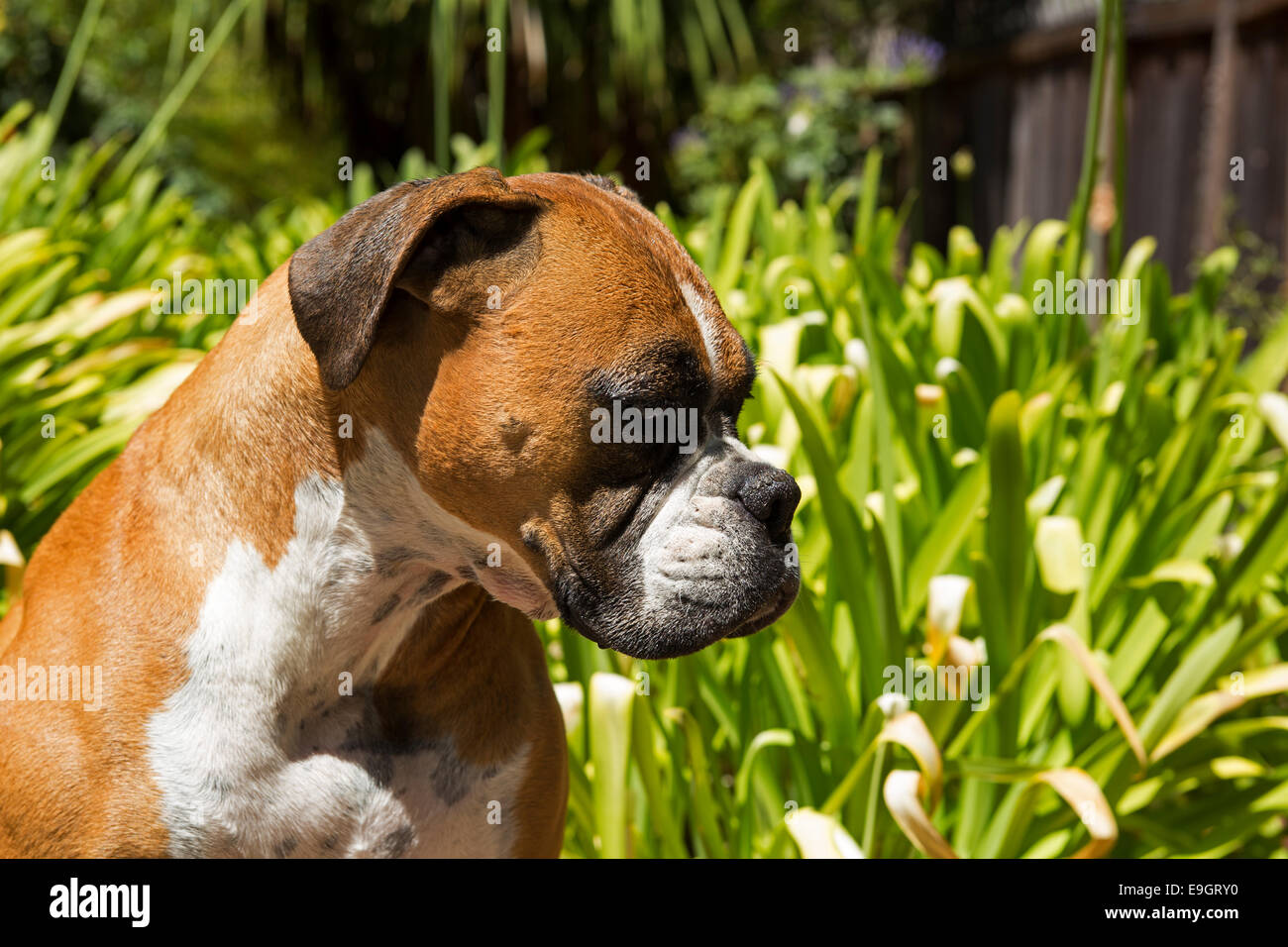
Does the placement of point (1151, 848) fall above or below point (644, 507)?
below

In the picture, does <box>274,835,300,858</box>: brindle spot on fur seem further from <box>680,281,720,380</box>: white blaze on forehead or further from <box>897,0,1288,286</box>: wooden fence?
<box>897,0,1288,286</box>: wooden fence

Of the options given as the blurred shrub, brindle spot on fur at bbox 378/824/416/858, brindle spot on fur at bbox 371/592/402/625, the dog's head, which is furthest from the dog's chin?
the blurred shrub

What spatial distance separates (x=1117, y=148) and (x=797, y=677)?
175 cm

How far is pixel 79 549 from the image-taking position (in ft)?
6.01

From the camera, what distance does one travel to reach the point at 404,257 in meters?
1.56

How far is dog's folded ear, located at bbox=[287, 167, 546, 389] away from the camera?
1.56m

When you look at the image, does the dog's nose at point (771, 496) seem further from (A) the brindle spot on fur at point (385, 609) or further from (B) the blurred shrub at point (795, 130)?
(B) the blurred shrub at point (795, 130)

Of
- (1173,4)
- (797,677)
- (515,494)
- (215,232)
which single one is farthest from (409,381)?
(1173,4)

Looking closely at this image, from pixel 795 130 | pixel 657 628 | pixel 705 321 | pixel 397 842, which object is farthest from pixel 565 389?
pixel 795 130

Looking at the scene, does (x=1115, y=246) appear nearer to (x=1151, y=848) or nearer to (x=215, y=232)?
(x=1151, y=848)

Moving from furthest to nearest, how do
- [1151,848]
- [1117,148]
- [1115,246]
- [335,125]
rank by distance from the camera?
[335,125] < [1115,246] < [1117,148] < [1151,848]

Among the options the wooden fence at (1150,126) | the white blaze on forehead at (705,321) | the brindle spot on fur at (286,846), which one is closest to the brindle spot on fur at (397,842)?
the brindle spot on fur at (286,846)
